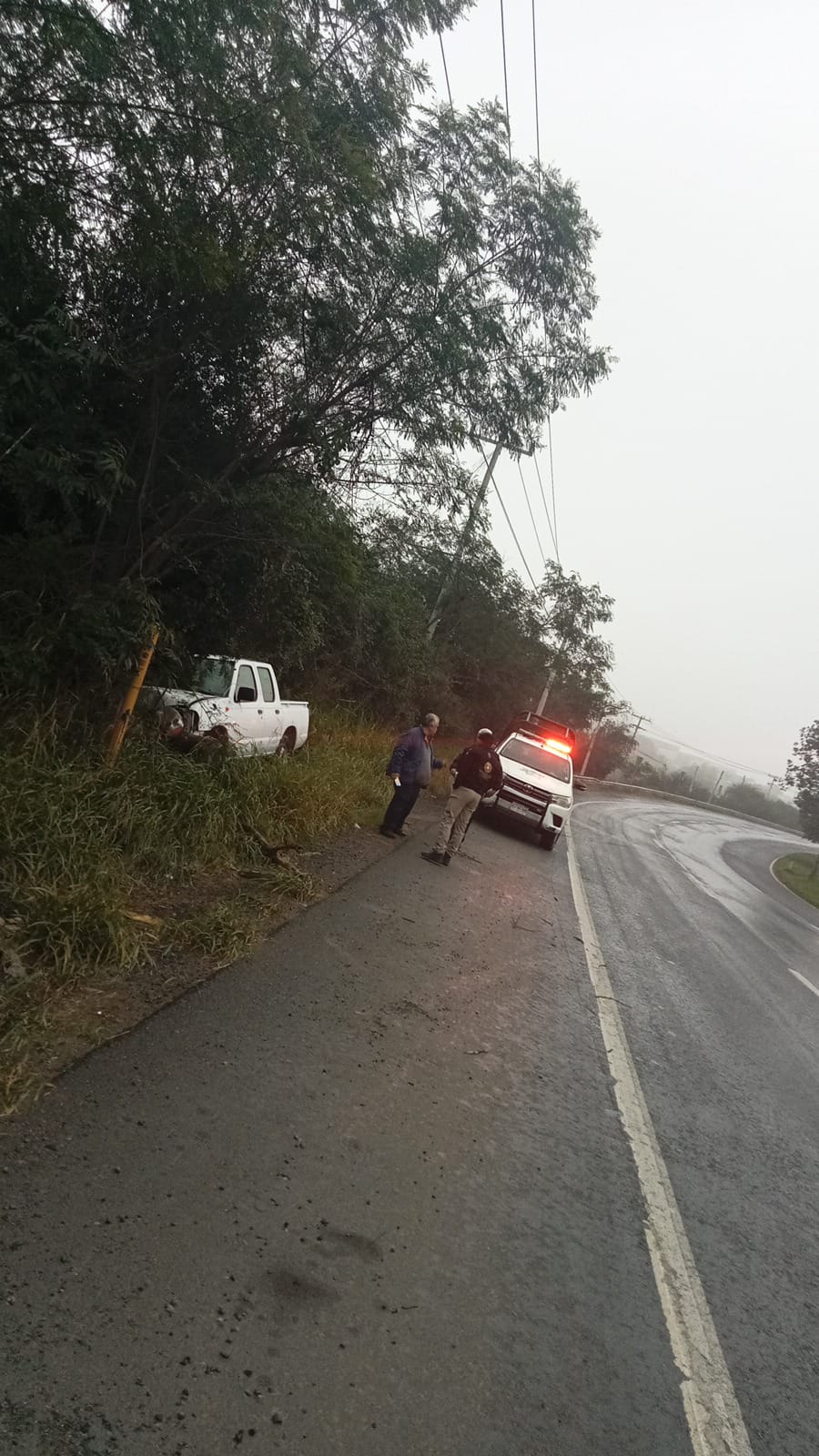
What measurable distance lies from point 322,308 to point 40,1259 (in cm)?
792

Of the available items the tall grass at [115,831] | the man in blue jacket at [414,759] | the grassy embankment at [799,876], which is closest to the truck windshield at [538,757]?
the man in blue jacket at [414,759]

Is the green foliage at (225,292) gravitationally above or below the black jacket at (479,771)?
above

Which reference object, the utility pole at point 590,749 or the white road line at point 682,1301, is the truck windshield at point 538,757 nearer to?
the white road line at point 682,1301

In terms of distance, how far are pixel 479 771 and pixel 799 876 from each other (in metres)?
Result: 25.4

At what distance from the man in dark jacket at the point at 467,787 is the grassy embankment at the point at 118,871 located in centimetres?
164

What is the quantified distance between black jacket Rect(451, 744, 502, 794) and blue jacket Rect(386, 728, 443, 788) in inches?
19.3

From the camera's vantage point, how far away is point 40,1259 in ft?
9.39

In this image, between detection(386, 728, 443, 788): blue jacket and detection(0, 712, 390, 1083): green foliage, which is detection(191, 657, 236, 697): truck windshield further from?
detection(386, 728, 443, 788): blue jacket

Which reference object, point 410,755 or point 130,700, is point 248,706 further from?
point 130,700

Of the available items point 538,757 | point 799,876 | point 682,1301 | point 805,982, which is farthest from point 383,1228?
point 799,876

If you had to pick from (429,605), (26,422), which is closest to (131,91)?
(26,422)

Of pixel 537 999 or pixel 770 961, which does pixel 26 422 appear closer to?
pixel 537 999

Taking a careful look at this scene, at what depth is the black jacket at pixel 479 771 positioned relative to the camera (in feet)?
37.2

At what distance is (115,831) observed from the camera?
7.00m
